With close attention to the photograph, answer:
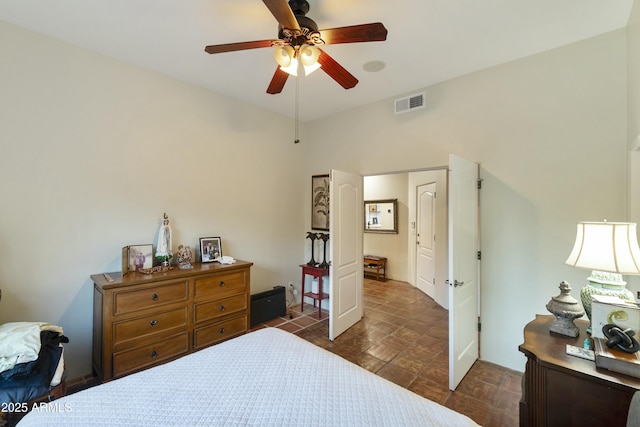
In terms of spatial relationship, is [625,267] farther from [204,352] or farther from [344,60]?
[344,60]

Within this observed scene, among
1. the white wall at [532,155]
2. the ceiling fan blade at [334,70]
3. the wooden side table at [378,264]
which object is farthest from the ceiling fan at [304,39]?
the wooden side table at [378,264]

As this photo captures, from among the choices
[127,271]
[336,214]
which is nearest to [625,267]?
[336,214]

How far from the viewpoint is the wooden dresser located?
2139 mm

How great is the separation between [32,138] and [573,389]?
3.86 m

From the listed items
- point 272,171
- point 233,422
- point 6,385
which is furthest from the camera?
point 272,171

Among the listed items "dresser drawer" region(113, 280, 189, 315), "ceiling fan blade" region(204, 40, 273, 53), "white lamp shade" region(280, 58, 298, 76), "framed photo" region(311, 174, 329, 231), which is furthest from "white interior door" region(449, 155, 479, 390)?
"dresser drawer" region(113, 280, 189, 315)

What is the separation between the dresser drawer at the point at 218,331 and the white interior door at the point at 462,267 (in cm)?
213

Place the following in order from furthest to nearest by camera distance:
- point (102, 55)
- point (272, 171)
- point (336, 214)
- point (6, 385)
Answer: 1. point (272, 171)
2. point (336, 214)
3. point (102, 55)
4. point (6, 385)

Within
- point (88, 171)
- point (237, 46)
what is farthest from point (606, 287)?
point (88, 171)

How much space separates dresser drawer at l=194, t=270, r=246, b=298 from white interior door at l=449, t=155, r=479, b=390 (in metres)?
2.13

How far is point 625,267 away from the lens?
1.38 meters

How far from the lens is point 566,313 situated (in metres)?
1.57

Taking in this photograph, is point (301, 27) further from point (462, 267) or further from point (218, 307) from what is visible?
point (218, 307)

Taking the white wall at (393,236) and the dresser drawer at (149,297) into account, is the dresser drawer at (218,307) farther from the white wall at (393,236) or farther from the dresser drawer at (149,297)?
the white wall at (393,236)
